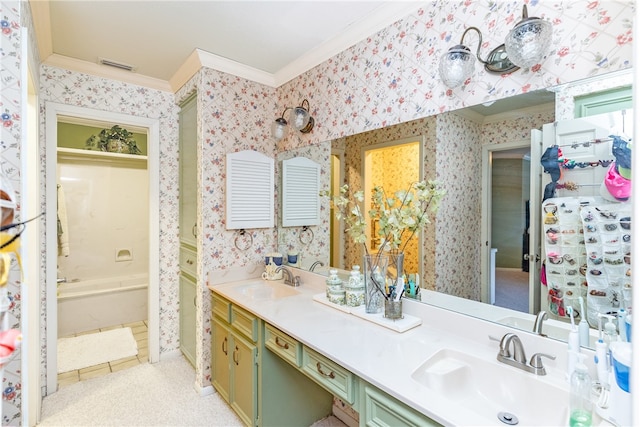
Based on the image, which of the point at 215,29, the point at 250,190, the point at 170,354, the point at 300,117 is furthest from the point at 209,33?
the point at 170,354

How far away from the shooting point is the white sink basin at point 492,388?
1.03 metres

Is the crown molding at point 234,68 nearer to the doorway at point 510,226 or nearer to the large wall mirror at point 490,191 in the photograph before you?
the large wall mirror at point 490,191

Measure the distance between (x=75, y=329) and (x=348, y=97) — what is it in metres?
3.81

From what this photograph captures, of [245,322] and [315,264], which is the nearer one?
[245,322]

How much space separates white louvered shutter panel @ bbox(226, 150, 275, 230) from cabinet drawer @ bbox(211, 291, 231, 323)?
1.74 ft

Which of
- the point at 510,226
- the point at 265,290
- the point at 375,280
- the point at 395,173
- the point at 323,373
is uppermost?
the point at 395,173

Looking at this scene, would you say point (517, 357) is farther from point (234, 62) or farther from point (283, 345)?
point (234, 62)

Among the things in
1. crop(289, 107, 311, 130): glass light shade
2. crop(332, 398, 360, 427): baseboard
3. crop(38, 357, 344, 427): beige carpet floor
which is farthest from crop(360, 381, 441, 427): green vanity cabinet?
crop(289, 107, 311, 130): glass light shade

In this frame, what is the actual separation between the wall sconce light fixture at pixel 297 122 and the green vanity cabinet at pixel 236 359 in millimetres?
1360

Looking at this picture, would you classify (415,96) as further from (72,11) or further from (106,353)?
(106,353)

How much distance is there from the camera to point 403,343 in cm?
136

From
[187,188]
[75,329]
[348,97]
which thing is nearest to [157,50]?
[187,188]

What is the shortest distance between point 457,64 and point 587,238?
0.88m

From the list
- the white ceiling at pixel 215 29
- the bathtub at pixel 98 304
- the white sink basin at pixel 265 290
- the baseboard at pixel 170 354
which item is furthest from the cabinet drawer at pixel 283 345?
the bathtub at pixel 98 304
